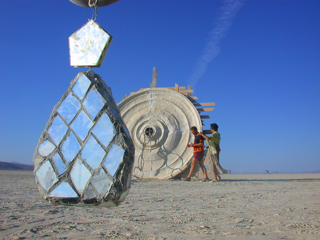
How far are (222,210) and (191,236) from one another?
1.02 metres

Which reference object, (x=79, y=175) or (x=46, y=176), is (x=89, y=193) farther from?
(x=46, y=176)

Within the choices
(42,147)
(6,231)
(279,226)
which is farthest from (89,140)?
(279,226)

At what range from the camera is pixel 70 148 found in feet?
3.18

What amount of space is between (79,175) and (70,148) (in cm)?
10

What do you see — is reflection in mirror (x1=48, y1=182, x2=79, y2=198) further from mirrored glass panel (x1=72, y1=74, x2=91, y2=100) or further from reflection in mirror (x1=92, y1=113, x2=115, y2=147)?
mirrored glass panel (x1=72, y1=74, x2=91, y2=100)

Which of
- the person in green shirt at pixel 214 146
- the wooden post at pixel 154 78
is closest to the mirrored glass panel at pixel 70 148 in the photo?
the person in green shirt at pixel 214 146

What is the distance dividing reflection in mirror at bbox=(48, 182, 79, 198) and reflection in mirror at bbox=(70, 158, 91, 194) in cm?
2

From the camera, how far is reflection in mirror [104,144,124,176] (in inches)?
35.6

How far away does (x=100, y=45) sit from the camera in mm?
1012

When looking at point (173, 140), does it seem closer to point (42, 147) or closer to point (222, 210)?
point (222, 210)

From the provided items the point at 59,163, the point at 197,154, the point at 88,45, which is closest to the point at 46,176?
the point at 59,163

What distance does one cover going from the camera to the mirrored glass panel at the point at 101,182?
2.95ft

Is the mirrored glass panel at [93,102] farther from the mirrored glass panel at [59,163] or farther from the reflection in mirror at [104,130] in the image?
the mirrored glass panel at [59,163]

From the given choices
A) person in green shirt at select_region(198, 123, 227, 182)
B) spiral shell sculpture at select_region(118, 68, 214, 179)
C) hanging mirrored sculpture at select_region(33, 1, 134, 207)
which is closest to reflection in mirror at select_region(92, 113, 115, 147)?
hanging mirrored sculpture at select_region(33, 1, 134, 207)
